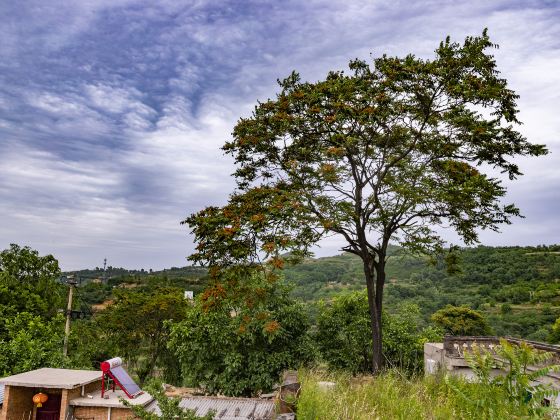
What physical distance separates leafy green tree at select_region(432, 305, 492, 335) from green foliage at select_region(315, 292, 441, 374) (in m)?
10.2

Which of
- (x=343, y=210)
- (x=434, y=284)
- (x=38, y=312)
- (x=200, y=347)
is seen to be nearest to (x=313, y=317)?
(x=200, y=347)

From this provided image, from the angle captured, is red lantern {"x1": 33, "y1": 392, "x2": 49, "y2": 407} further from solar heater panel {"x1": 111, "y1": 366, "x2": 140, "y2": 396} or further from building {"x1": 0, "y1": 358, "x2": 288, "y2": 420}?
solar heater panel {"x1": 111, "y1": 366, "x2": 140, "y2": 396}

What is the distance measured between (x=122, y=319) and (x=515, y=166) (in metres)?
22.7

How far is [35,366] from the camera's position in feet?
54.3

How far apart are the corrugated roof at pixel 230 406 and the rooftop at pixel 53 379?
2.26 metres

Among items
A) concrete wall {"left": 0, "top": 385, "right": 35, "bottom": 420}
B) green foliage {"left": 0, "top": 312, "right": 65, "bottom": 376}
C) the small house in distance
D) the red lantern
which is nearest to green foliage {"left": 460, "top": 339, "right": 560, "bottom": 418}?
the small house in distance

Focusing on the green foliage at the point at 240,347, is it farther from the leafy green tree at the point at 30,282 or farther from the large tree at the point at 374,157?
the leafy green tree at the point at 30,282

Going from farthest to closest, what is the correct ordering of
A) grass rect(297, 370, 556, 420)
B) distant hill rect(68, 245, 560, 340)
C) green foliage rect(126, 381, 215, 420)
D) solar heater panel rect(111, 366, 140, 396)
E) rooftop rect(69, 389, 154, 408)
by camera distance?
distant hill rect(68, 245, 560, 340) < solar heater panel rect(111, 366, 140, 396) < rooftop rect(69, 389, 154, 408) < green foliage rect(126, 381, 215, 420) < grass rect(297, 370, 556, 420)

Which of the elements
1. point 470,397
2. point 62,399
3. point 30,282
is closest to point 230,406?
point 62,399

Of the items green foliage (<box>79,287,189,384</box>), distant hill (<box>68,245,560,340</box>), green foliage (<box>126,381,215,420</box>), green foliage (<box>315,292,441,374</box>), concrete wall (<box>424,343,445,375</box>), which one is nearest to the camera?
green foliage (<box>126,381,215,420</box>)

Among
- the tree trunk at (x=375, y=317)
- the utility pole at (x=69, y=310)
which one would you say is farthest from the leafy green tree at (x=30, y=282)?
the tree trunk at (x=375, y=317)

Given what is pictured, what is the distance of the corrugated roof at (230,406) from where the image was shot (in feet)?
36.5

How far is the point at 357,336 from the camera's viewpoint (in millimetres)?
18906

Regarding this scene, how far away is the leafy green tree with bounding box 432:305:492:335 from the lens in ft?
94.5
